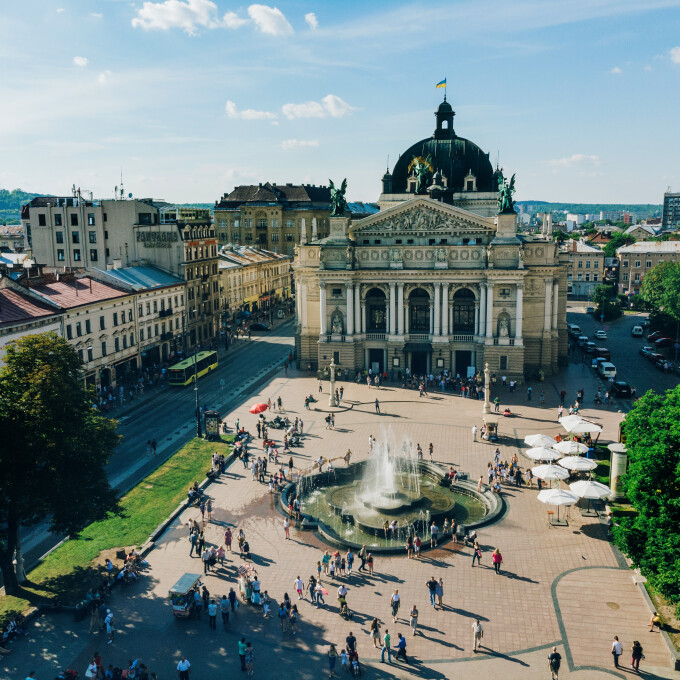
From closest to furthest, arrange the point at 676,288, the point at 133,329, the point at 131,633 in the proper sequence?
the point at 131,633 → the point at 133,329 → the point at 676,288

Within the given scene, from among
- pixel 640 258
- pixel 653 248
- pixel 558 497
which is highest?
pixel 653 248

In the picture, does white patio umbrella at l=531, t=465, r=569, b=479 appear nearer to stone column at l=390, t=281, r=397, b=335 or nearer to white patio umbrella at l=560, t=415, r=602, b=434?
white patio umbrella at l=560, t=415, r=602, b=434

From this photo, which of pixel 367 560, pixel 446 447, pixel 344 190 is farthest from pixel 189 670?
pixel 344 190

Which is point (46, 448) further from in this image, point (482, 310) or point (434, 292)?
point (482, 310)

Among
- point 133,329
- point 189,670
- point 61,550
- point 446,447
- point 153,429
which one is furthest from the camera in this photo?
point 133,329

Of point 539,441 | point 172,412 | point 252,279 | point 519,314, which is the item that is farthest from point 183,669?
point 252,279

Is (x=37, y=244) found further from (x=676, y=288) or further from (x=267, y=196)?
(x=676, y=288)

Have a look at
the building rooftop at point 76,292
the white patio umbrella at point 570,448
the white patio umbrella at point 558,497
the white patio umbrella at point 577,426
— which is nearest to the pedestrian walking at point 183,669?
the white patio umbrella at point 558,497
